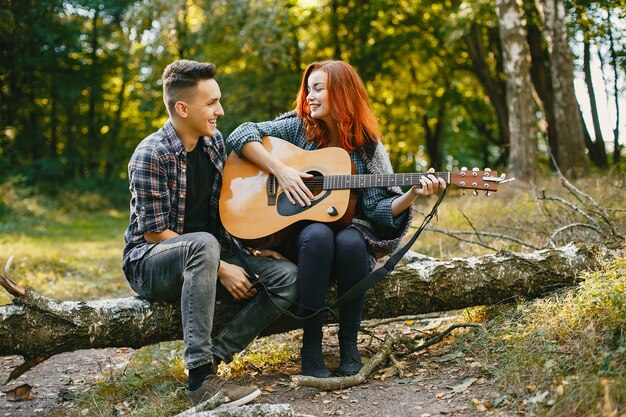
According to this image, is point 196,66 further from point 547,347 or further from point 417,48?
point 417,48

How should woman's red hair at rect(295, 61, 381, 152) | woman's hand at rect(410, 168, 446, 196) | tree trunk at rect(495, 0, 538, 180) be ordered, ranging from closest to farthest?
1. woman's hand at rect(410, 168, 446, 196)
2. woman's red hair at rect(295, 61, 381, 152)
3. tree trunk at rect(495, 0, 538, 180)

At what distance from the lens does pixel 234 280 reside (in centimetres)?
350

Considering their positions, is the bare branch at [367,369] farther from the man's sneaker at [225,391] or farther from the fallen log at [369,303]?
the man's sneaker at [225,391]

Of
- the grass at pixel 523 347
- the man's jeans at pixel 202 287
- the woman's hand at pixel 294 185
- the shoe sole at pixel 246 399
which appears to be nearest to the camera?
the grass at pixel 523 347

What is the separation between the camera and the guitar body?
364cm

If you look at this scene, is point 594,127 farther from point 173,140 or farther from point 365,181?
point 173,140

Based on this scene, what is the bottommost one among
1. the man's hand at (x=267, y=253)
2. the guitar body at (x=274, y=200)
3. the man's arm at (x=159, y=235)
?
the man's hand at (x=267, y=253)

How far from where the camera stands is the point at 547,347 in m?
3.21

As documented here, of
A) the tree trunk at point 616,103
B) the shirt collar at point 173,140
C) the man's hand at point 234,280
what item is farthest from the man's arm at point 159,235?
the tree trunk at point 616,103

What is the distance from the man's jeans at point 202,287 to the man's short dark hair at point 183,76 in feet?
2.64

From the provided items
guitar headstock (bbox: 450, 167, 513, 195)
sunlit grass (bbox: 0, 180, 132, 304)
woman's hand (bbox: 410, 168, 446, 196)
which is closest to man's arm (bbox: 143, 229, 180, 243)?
woman's hand (bbox: 410, 168, 446, 196)

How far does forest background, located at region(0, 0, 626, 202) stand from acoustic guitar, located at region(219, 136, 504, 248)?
6.63 metres

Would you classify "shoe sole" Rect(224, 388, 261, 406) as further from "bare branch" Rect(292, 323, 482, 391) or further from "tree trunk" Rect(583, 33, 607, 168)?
"tree trunk" Rect(583, 33, 607, 168)

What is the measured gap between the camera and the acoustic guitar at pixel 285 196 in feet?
11.8
